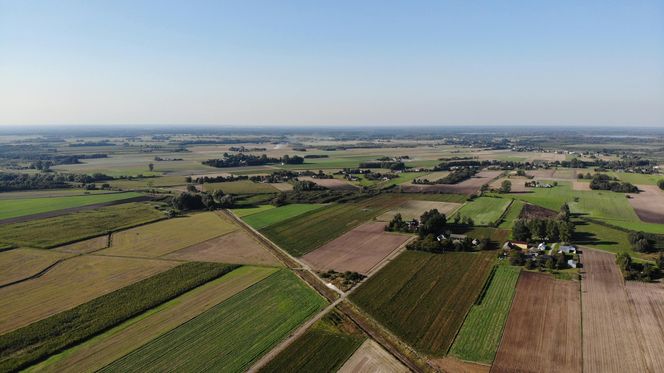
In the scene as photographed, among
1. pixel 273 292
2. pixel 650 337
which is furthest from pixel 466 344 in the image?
pixel 273 292

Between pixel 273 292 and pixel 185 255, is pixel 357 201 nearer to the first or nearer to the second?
pixel 185 255

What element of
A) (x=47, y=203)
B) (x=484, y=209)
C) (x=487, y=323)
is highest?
(x=484, y=209)

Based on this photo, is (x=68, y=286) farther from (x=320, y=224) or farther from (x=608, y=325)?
(x=608, y=325)

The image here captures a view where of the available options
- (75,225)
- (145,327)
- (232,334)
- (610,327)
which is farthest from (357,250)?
(75,225)

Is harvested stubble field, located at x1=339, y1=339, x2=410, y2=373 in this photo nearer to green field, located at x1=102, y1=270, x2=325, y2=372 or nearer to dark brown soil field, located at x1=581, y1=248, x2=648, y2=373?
green field, located at x1=102, y1=270, x2=325, y2=372

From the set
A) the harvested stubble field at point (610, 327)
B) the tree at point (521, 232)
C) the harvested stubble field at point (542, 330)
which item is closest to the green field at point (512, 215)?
the tree at point (521, 232)
